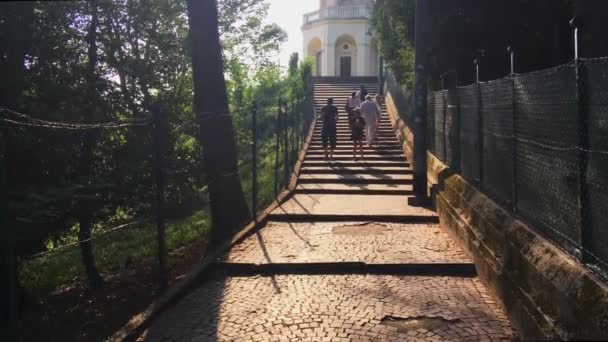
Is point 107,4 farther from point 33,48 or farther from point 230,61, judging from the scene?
point 230,61

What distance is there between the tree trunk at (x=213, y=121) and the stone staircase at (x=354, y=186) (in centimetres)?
74

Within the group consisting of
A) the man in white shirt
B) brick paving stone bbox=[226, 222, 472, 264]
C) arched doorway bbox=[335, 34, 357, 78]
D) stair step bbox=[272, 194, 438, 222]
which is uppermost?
arched doorway bbox=[335, 34, 357, 78]

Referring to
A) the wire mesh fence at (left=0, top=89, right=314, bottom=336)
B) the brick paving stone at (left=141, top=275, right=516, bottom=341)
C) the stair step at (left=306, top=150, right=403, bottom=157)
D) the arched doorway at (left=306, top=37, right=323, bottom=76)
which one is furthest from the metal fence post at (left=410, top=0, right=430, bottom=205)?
the arched doorway at (left=306, top=37, right=323, bottom=76)

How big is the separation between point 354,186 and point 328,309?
21.4 ft

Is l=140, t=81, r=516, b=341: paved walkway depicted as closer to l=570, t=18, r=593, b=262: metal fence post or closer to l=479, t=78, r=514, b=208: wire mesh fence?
l=479, t=78, r=514, b=208: wire mesh fence

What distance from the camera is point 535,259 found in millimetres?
3838

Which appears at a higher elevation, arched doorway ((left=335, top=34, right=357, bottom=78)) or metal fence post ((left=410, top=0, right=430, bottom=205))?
arched doorway ((left=335, top=34, right=357, bottom=78))

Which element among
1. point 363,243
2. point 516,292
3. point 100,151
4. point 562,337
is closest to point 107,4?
point 100,151

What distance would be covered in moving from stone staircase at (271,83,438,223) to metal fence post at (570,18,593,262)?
476 centimetres

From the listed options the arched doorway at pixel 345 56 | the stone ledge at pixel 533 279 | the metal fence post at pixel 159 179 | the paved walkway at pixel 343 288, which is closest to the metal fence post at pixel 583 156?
the stone ledge at pixel 533 279

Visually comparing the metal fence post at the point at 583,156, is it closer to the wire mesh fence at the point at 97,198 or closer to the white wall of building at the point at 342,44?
the wire mesh fence at the point at 97,198

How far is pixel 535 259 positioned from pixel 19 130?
5.24 metres

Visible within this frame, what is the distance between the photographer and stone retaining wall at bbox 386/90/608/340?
2967 mm

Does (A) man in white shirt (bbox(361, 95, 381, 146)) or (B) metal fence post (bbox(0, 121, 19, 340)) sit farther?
(A) man in white shirt (bbox(361, 95, 381, 146))
